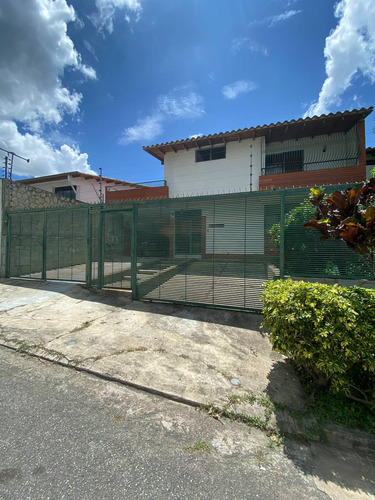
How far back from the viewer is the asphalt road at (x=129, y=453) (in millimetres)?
1416

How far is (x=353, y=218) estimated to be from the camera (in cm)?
223

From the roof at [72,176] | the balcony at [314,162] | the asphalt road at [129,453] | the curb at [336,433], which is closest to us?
the asphalt road at [129,453]

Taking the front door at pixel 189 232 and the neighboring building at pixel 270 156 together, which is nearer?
the front door at pixel 189 232

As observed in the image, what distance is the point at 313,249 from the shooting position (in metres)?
4.16

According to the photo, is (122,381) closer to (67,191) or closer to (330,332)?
(330,332)

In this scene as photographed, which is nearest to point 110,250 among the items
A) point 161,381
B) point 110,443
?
point 161,381

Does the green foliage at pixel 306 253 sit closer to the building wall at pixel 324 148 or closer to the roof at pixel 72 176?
the building wall at pixel 324 148

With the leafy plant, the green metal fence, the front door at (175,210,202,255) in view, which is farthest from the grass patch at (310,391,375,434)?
the front door at (175,210,202,255)

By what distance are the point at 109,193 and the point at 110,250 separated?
768cm

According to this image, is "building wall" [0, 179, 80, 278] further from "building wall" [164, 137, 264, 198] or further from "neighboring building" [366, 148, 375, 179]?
"neighboring building" [366, 148, 375, 179]

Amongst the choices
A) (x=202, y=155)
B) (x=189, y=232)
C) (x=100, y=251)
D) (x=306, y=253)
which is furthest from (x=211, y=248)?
(x=202, y=155)

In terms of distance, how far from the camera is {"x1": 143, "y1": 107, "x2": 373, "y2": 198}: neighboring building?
30.5ft

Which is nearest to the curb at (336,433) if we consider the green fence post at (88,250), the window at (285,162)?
the green fence post at (88,250)

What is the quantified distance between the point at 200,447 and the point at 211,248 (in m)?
3.31
